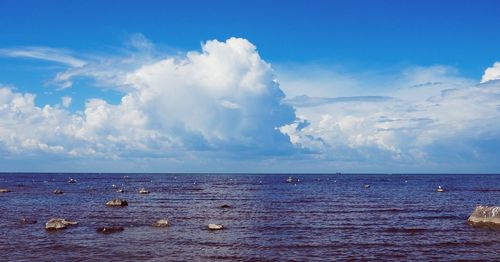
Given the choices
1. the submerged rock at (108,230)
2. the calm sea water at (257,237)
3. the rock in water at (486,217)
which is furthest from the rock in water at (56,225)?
the rock in water at (486,217)

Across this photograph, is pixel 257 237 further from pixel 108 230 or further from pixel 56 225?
pixel 56 225

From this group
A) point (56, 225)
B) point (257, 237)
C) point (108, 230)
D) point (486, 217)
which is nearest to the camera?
point (257, 237)

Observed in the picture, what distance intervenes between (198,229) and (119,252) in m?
12.8

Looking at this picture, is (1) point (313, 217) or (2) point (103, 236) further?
(1) point (313, 217)

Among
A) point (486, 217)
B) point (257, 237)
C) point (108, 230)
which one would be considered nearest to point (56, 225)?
point (108, 230)

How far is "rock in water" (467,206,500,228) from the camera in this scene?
50.1 meters

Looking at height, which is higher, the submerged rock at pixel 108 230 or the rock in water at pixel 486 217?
the rock in water at pixel 486 217

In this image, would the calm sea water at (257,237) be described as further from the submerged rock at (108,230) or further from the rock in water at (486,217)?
the rock in water at (486,217)

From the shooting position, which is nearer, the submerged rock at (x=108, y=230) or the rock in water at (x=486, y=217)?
the submerged rock at (x=108, y=230)

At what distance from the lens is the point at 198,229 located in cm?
4769

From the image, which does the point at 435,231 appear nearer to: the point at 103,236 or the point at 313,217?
the point at 313,217

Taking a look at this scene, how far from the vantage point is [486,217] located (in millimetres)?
51125

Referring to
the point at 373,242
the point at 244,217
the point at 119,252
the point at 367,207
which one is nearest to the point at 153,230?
the point at 119,252

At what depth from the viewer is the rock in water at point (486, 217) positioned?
5012 cm
